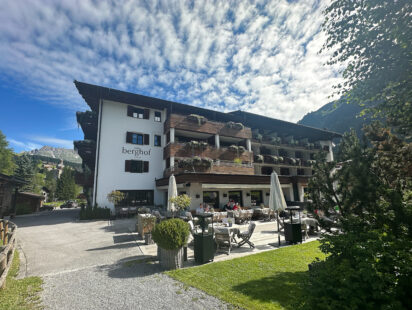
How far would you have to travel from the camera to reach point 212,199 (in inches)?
750

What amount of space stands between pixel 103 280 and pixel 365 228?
6.19 meters

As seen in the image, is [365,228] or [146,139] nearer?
[365,228]

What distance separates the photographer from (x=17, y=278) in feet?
16.6

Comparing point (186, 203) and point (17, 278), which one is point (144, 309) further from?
point (186, 203)

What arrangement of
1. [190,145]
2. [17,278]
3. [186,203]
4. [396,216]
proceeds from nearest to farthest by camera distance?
[396,216], [17,278], [186,203], [190,145]

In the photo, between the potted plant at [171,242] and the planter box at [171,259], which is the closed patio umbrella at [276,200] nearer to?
the potted plant at [171,242]

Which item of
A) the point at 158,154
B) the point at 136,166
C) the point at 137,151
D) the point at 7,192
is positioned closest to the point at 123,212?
A: the point at 136,166

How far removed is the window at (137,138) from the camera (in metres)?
20.2

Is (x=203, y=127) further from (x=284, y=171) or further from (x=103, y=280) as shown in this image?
(x=103, y=280)

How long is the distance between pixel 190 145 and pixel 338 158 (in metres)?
15.3

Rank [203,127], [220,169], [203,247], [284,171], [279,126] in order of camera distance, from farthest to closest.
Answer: [284,171] < [279,126] < [203,127] < [220,169] < [203,247]

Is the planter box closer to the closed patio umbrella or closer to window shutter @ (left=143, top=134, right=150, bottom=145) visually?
the closed patio umbrella

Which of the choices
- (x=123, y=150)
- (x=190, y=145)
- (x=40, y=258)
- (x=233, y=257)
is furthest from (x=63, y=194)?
(x=233, y=257)

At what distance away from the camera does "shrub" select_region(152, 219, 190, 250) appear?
553 cm
